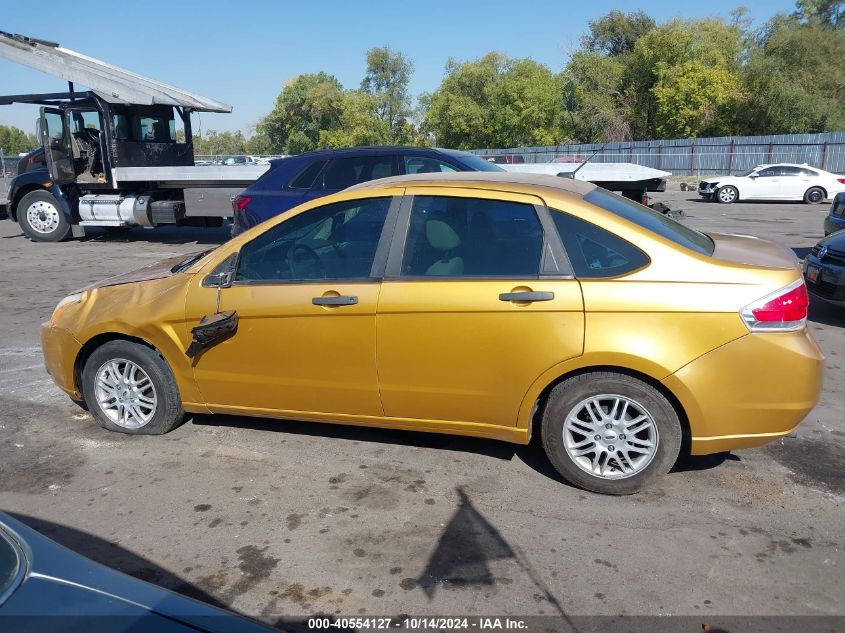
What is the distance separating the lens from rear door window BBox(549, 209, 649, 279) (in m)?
3.68

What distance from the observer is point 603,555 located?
10.7 ft

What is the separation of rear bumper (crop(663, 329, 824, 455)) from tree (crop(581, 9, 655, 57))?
7074 cm

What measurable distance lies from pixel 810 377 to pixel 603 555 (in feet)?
4.70

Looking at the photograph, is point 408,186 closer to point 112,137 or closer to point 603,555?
point 603,555

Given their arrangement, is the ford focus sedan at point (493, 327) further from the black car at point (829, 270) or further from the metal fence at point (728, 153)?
the metal fence at point (728, 153)

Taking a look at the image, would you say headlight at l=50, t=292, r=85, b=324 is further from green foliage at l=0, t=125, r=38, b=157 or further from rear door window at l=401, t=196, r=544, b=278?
green foliage at l=0, t=125, r=38, b=157

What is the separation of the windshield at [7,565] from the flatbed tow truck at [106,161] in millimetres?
11349

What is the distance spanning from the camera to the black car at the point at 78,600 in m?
1.72

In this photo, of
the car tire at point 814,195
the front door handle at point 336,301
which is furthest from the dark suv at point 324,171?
the car tire at point 814,195

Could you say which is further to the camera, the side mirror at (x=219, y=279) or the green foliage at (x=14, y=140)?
the green foliage at (x=14, y=140)

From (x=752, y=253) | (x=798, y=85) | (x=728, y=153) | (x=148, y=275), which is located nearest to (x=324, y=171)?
(x=148, y=275)

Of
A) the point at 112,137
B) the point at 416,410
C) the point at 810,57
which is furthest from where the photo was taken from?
the point at 810,57

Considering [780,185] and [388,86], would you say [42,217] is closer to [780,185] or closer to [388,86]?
[780,185]

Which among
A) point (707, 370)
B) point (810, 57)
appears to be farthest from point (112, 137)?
point (810, 57)
